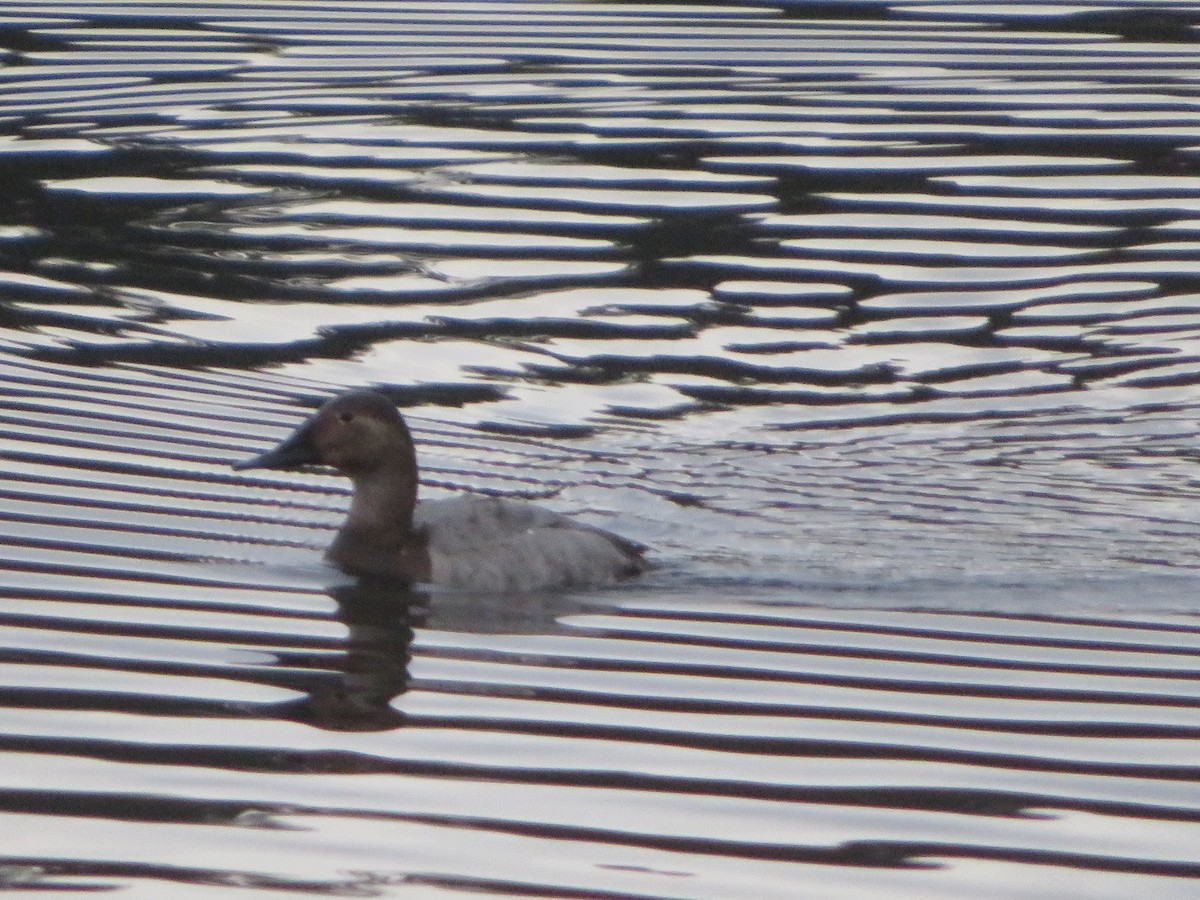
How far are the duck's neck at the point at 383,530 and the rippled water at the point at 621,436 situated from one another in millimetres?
255

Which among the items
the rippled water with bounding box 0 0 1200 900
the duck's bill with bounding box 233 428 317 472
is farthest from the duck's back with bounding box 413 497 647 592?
the duck's bill with bounding box 233 428 317 472

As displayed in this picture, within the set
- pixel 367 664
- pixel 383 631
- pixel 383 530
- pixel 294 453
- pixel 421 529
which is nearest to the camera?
pixel 367 664

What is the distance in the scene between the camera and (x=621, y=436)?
465 inches

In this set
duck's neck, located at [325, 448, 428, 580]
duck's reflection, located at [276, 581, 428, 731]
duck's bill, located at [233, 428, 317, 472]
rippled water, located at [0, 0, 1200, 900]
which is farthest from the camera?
duck's bill, located at [233, 428, 317, 472]

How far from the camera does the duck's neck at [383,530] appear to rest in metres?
Answer: 9.87

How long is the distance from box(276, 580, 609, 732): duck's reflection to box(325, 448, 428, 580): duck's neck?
120mm

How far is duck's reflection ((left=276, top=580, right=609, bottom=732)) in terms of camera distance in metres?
7.63

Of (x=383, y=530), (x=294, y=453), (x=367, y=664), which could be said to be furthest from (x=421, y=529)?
(x=367, y=664)

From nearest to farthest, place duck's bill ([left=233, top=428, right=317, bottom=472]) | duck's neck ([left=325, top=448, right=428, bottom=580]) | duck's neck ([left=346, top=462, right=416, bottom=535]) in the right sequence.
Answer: duck's neck ([left=325, top=448, right=428, bottom=580]) < duck's neck ([left=346, top=462, right=416, bottom=535]) < duck's bill ([left=233, top=428, right=317, bottom=472])

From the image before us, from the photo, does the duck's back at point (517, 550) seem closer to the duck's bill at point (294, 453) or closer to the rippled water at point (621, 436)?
the rippled water at point (621, 436)

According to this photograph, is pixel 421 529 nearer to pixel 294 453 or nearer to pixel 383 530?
pixel 383 530

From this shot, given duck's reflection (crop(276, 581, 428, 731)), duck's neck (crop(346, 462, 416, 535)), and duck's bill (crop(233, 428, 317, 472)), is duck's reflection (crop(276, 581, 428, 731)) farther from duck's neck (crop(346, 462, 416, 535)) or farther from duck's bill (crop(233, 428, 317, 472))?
duck's bill (crop(233, 428, 317, 472))

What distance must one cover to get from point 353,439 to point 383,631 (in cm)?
164

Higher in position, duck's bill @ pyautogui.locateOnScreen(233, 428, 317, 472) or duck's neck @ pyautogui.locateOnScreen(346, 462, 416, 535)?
duck's bill @ pyautogui.locateOnScreen(233, 428, 317, 472)
